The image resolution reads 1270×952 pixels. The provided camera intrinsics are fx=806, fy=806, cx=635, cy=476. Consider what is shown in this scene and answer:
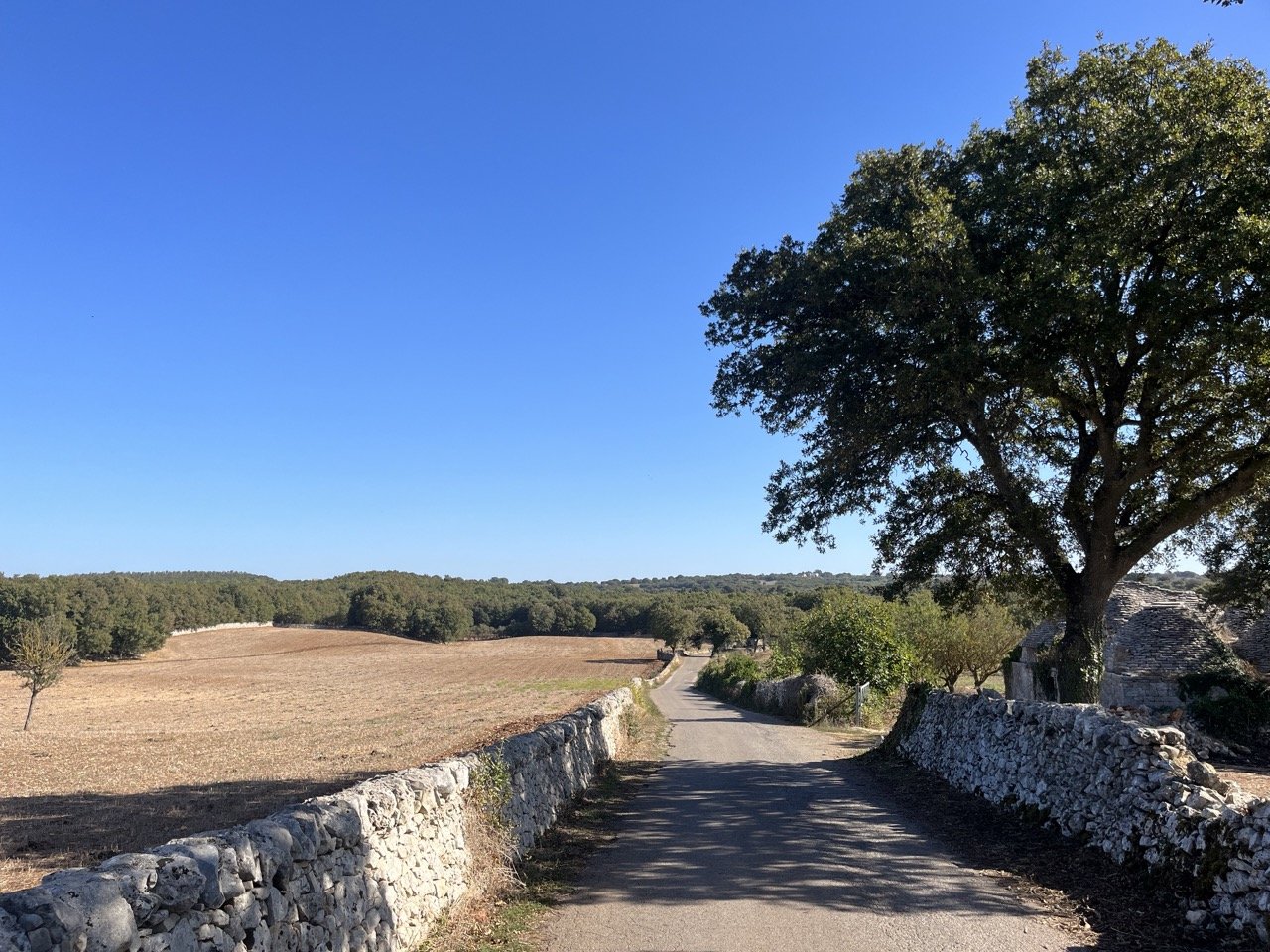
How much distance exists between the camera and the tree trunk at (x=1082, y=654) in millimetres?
14484

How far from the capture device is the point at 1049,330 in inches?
500

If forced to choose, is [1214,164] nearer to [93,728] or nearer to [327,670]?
[93,728]

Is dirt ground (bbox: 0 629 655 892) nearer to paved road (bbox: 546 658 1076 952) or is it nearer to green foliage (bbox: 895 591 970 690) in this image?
paved road (bbox: 546 658 1076 952)

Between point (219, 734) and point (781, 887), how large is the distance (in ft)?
88.8

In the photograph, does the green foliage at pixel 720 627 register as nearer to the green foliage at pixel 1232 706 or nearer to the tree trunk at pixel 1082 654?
the green foliage at pixel 1232 706

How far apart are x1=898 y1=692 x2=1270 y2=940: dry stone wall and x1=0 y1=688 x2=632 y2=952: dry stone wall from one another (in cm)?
640

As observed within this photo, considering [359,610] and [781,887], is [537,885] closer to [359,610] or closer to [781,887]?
[781,887]

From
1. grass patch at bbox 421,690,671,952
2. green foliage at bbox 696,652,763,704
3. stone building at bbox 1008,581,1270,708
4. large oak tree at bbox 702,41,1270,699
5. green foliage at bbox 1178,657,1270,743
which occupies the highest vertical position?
large oak tree at bbox 702,41,1270,699

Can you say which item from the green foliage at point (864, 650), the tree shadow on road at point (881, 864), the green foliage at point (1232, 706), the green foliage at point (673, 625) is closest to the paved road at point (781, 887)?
the tree shadow on road at point (881, 864)

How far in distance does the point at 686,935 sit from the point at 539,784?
16.2 feet

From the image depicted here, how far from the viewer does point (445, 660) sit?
86125 millimetres

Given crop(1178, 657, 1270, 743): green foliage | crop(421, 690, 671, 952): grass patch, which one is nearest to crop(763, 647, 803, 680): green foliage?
crop(1178, 657, 1270, 743): green foliage

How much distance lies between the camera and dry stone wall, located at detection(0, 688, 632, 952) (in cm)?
373

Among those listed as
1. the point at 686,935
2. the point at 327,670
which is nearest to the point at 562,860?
the point at 686,935
